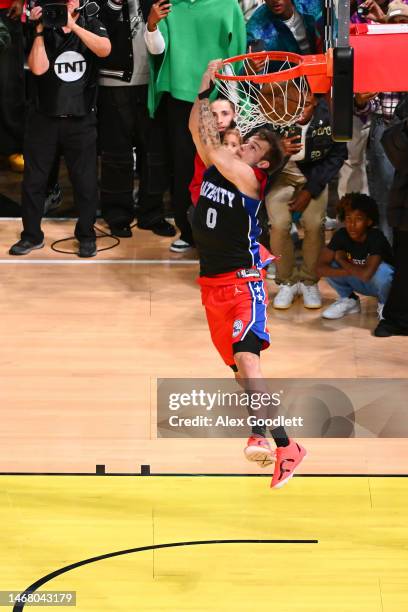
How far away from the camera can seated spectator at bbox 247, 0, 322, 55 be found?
28.8 ft

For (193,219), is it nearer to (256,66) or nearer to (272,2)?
(256,66)

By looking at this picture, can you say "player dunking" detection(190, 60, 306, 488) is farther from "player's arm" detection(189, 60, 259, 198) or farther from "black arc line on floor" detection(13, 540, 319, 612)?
"black arc line on floor" detection(13, 540, 319, 612)

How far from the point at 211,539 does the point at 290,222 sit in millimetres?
3189

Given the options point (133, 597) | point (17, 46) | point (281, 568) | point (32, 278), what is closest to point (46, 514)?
point (133, 597)

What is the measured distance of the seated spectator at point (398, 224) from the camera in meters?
7.85

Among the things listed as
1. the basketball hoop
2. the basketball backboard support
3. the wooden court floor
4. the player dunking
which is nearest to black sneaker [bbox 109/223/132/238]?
the wooden court floor

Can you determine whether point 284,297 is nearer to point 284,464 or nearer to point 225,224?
point 225,224

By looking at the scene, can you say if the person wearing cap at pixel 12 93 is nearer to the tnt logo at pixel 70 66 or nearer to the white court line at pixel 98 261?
the tnt logo at pixel 70 66

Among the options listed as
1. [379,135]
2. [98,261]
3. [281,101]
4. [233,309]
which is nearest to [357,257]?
[379,135]

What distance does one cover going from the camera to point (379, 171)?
9.04 metres

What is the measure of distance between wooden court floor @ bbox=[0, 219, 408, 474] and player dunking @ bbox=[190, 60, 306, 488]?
940 mm

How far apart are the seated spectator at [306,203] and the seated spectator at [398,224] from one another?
0.56 metres

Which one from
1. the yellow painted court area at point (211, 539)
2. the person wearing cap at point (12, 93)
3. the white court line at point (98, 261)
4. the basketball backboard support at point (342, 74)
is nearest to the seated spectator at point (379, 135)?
the white court line at point (98, 261)

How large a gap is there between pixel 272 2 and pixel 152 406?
Answer: 3088mm
